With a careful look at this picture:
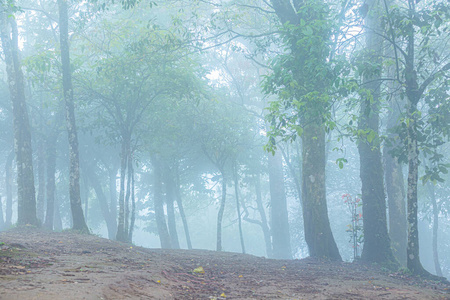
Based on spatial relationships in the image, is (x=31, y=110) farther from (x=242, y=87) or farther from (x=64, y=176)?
(x=242, y=87)

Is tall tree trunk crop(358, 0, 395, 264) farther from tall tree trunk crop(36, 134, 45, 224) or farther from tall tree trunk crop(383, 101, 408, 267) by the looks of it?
tall tree trunk crop(36, 134, 45, 224)

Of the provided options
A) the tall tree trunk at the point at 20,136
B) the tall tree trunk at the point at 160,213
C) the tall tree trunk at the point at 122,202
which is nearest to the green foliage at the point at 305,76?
the tall tree trunk at the point at 122,202

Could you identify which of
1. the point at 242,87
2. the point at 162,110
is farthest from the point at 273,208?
the point at 162,110

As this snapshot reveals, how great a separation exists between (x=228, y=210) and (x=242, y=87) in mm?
16923

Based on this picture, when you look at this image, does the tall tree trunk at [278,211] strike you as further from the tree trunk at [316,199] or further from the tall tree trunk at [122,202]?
the tree trunk at [316,199]

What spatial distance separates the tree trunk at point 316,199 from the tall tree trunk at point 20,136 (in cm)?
966

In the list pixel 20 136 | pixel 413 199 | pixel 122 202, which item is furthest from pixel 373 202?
pixel 20 136

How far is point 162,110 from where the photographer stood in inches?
690

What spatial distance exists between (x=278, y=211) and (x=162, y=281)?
74.8ft

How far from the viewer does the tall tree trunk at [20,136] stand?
46.3 feet

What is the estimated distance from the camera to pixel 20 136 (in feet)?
47.5

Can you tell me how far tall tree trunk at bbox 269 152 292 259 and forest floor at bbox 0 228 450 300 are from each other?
59.0 feet

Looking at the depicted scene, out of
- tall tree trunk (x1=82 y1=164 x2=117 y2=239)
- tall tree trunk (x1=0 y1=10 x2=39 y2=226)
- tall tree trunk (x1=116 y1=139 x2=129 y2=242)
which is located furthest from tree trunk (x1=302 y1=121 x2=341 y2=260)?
tall tree trunk (x1=82 y1=164 x2=117 y2=239)

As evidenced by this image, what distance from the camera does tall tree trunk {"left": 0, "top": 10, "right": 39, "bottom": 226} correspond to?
1410 cm
